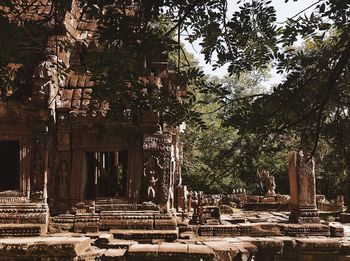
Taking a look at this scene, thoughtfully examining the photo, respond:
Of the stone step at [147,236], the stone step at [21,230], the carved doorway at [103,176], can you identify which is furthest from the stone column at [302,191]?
the stone step at [21,230]

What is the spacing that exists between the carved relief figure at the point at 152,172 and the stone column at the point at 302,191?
11.0 ft

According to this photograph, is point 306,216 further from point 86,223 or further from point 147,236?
point 86,223

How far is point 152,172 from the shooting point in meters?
9.10

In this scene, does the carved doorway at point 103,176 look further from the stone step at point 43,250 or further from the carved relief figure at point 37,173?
the stone step at point 43,250

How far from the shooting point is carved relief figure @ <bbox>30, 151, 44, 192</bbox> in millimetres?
8914

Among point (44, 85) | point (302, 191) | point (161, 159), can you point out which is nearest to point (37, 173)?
point (44, 85)

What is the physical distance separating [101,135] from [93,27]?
3.03m

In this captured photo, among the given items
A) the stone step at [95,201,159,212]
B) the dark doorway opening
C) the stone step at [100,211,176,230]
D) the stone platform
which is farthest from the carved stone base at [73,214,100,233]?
the dark doorway opening

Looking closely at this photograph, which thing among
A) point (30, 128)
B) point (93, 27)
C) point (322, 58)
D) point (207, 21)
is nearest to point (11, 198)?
point (30, 128)

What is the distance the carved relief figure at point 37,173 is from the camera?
891 cm

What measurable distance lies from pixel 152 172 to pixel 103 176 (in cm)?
311

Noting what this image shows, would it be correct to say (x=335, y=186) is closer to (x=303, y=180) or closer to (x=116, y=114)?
(x=303, y=180)

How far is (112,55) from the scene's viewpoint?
309 cm

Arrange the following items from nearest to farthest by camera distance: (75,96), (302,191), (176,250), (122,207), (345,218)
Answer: (176,250) < (122,207) < (75,96) < (302,191) < (345,218)
